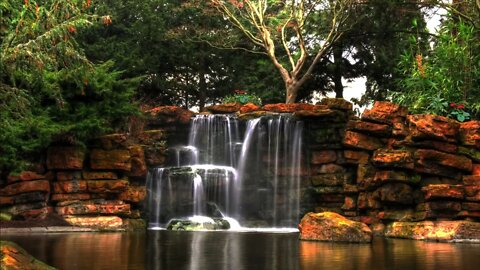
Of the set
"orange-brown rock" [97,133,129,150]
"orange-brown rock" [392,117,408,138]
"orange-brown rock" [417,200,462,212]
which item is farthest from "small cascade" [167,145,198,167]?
"orange-brown rock" [417,200,462,212]

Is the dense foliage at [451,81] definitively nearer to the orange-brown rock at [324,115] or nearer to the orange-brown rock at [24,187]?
the orange-brown rock at [324,115]

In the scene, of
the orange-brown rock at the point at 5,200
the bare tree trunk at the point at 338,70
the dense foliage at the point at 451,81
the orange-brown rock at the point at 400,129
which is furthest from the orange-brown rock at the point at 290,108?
the orange-brown rock at the point at 5,200

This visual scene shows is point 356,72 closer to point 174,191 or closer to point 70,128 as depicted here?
point 174,191

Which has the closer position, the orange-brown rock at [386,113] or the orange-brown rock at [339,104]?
the orange-brown rock at [386,113]

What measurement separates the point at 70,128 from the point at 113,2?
16309 millimetres

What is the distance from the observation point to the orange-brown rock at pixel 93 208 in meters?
20.2

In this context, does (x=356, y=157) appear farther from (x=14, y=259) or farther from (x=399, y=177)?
(x=14, y=259)

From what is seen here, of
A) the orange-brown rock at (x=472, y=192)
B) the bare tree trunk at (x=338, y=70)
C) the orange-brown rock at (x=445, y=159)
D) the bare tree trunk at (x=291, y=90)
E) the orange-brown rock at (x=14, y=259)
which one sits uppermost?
the bare tree trunk at (x=338, y=70)

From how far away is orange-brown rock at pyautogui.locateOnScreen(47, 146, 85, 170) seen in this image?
67.8 feet

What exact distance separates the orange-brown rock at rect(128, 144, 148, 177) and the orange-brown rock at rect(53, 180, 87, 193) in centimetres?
230

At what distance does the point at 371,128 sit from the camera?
21578 mm

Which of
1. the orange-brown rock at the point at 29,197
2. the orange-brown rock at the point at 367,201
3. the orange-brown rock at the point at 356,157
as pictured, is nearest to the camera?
the orange-brown rock at the point at 29,197

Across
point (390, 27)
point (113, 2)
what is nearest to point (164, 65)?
point (113, 2)

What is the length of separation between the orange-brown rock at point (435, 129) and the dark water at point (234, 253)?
4.10 m
